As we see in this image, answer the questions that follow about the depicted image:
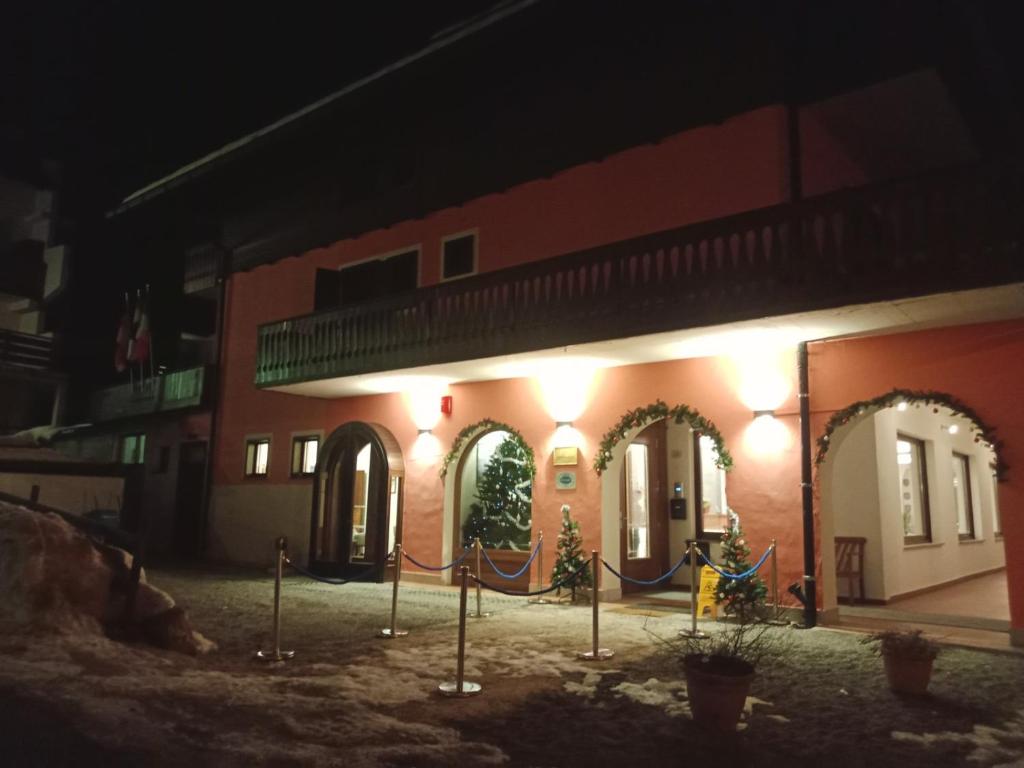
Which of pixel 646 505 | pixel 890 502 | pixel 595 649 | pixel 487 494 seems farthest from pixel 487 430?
pixel 890 502

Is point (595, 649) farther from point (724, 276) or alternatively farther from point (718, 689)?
point (724, 276)

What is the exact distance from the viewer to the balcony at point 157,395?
18.8 meters

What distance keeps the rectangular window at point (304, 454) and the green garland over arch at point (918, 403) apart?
1041 centimetres

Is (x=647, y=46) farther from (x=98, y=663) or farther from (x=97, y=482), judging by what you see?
(x=97, y=482)

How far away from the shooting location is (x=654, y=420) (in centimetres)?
1162

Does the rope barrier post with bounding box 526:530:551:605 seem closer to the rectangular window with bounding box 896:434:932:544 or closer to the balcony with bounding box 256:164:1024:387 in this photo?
the balcony with bounding box 256:164:1024:387

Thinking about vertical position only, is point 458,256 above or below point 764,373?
above

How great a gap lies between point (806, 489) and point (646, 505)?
3.98 metres

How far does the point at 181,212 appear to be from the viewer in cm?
2120

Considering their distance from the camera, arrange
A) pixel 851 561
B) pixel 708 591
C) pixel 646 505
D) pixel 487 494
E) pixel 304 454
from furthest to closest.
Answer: pixel 304 454, pixel 487 494, pixel 646 505, pixel 851 561, pixel 708 591

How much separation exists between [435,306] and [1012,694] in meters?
9.29

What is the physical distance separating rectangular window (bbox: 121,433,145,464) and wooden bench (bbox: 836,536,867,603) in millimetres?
17562

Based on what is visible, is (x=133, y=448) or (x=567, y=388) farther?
(x=133, y=448)

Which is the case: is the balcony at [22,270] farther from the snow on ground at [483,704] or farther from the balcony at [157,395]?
the snow on ground at [483,704]
